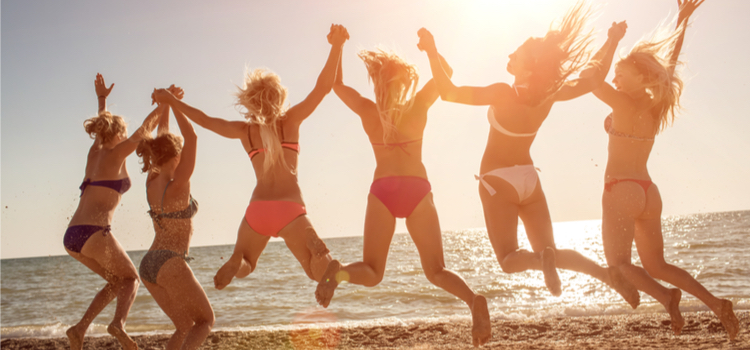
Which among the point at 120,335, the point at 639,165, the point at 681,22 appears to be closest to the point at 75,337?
the point at 120,335

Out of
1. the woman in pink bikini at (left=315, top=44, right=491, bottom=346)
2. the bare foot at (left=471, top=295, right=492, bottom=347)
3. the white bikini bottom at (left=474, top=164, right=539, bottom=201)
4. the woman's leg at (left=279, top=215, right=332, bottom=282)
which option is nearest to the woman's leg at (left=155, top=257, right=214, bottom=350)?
the woman's leg at (left=279, top=215, right=332, bottom=282)

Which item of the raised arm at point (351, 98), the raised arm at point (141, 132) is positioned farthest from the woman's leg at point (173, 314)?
the raised arm at point (351, 98)

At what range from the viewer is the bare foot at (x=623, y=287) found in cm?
364

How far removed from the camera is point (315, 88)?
4613 millimetres

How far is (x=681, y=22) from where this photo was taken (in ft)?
16.7

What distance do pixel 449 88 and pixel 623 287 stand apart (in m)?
2.00

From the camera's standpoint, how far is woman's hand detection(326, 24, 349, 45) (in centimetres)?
464

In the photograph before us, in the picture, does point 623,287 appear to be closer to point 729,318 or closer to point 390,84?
point 729,318

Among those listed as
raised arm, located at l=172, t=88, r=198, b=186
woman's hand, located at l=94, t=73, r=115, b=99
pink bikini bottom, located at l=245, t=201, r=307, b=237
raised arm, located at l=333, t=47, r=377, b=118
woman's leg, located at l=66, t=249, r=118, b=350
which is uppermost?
woman's hand, located at l=94, t=73, r=115, b=99

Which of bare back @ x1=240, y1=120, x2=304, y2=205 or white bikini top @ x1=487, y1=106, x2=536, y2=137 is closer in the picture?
white bikini top @ x1=487, y1=106, x2=536, y2=137

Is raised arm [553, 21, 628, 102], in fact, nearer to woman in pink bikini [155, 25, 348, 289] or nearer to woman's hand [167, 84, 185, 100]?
woman in pink bikini [155, 25, 348, 289]

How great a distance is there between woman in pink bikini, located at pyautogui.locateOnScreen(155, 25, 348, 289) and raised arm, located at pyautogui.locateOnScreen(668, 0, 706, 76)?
3.26 metres

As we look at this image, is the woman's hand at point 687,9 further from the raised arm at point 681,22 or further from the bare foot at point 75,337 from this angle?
the bare foot at point 75,337

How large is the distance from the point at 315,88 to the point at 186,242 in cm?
193
